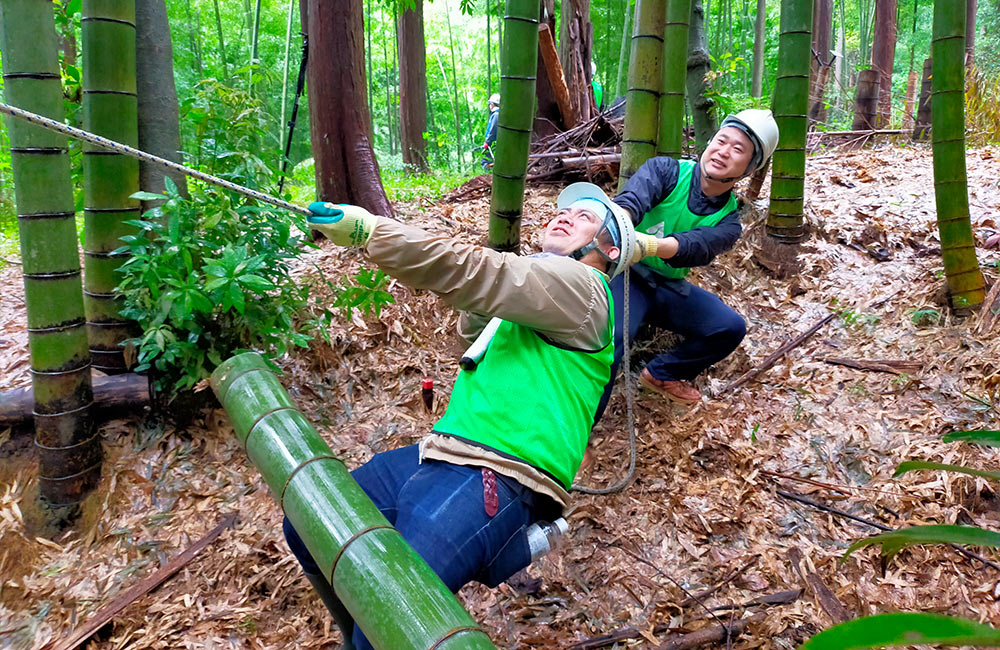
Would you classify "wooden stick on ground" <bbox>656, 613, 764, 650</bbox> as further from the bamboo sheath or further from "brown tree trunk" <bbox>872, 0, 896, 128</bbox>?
"brown tree trunk" <bbox>872, 0, 896, 128</bbox>

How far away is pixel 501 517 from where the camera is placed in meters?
1.59

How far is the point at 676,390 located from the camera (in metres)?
3.05

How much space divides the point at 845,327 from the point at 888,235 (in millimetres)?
929

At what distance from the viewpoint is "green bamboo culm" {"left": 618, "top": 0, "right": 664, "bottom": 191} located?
2.94m

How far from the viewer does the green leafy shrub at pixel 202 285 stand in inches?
85.0

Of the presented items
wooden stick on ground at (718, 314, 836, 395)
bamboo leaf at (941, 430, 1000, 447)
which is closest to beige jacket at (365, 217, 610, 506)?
bamboo leaf at (941, 430, 1000, 447)

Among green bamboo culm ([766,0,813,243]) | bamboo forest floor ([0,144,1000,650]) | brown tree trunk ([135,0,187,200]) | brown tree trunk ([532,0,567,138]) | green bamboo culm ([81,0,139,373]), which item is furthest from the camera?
brown tree trunk ([532,0,567,138])

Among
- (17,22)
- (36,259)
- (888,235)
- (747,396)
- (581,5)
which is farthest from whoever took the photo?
(581,5)

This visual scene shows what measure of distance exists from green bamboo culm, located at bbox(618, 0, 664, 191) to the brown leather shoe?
3.38 feet

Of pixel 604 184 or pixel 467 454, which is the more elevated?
pixel 604 184

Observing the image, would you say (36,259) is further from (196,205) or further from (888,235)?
(888,235)

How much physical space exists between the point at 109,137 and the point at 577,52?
14.4 ft

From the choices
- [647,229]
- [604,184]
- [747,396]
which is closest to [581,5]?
[604,184]

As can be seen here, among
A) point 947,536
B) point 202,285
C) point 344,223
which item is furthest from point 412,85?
point 947,536
